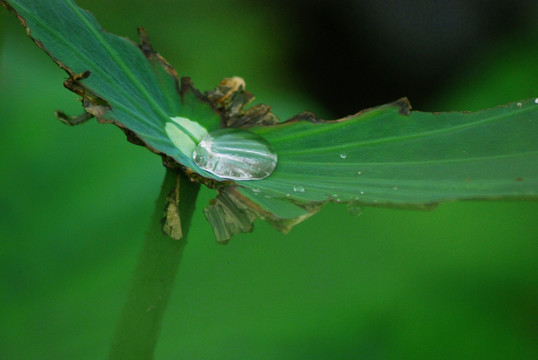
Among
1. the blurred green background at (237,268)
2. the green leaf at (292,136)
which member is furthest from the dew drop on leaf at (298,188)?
the blurred green background at (237,268)

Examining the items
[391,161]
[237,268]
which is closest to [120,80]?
[391,161]

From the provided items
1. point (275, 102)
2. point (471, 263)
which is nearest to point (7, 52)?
point (275, 102)

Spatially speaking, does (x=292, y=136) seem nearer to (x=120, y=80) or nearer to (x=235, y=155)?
(x=235, y=155)

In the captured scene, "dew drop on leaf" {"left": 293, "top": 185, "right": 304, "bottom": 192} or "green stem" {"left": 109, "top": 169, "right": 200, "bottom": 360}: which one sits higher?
"dew drop on leaf" {"left": 293, "top": 185, "right": 304, "bottom": 192}

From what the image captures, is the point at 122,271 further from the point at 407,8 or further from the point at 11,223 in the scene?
the point at 407,8

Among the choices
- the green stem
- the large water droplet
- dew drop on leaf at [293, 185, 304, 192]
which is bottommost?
the green stem

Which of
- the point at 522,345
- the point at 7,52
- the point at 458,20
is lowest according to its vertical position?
the point at 522,345

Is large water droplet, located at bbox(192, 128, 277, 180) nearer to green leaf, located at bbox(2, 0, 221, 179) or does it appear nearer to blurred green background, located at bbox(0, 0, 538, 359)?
green leaf, located at bbox(2, 0, 221, 179)

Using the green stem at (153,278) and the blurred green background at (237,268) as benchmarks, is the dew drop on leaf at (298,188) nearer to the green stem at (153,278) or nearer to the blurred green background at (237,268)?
the green stem at (153,278)

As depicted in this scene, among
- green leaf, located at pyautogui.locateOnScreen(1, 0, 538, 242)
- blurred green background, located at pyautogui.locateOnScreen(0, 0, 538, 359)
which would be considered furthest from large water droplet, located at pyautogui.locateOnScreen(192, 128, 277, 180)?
blurred green background, located at pyautogui.locateOnScreen(0, 0, 538, 359)
